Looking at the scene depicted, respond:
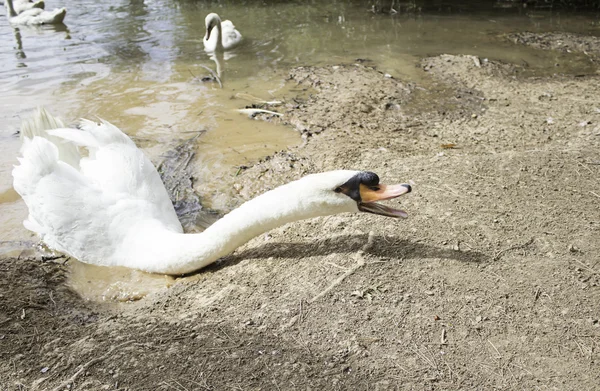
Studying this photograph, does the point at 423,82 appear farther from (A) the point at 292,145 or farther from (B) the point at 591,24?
(B) the point at 591,24

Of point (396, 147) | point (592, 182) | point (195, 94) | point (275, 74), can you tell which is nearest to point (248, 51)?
point (275, 74)

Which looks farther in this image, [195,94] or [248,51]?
[248,51]

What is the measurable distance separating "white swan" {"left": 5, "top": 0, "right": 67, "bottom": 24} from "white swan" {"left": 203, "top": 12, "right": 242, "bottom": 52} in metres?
4.84

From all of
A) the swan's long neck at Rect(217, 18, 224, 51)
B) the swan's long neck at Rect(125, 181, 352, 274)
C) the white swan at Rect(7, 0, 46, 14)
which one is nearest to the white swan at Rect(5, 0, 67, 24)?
the white swan at Rect(7, 0, 46, 14)

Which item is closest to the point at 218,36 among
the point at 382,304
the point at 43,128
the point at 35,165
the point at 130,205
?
the point at 43,128

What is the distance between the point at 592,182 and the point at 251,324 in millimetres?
3244

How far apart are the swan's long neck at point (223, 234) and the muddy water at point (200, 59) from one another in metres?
0.24

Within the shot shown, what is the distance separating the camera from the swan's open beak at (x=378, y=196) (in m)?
3.08

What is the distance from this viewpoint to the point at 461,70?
330 inches

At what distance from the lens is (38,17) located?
12844 mm

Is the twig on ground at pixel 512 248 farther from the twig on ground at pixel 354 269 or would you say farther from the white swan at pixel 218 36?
the white swan at pixel 218 36

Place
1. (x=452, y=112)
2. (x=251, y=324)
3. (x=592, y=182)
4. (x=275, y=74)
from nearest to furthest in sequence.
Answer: (x=251, y=324) < (x=592, y=182) < (x=452, y=112) < (x=275, y=74)

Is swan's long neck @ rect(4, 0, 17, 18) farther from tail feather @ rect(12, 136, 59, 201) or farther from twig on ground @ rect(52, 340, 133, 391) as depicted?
twig on ground @ rect(52, 340, 133, 391)

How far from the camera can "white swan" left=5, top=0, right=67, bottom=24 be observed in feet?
42.0
